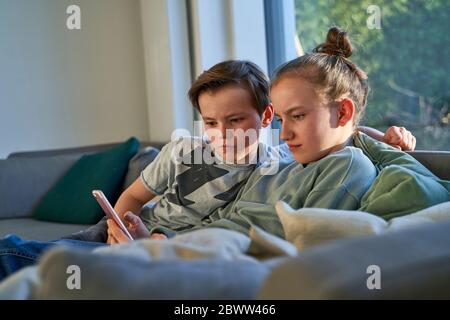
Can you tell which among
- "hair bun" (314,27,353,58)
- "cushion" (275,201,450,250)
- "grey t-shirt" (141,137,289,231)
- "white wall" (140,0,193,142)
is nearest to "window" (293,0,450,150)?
"hair bun" (314,27,353,58)

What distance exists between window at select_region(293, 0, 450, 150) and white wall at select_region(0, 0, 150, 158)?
127 cm

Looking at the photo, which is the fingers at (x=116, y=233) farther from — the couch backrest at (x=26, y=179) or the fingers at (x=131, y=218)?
the couch backrest at (x=26, y=179)

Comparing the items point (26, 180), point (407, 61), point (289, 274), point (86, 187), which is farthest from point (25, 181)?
point (289, 274)

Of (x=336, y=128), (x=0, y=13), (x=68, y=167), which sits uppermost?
(x=0, y=13)

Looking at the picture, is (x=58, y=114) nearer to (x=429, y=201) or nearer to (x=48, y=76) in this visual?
(x=48, y=76)

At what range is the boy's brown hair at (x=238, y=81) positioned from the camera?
1873 mm

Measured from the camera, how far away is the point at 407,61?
2393mm

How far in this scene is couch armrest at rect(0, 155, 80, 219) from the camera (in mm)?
3057

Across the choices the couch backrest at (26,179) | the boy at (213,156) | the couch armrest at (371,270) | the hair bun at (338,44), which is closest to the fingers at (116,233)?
the boy at (213,156)

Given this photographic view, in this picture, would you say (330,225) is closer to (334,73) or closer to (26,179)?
(334,73)

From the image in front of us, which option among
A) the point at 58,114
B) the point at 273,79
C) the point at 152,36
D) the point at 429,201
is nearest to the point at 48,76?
the point at 58,114

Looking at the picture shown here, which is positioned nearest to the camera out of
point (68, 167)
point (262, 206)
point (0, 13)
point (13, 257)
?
point (13, 257)

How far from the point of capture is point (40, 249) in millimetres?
1585

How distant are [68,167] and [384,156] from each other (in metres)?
1.79
